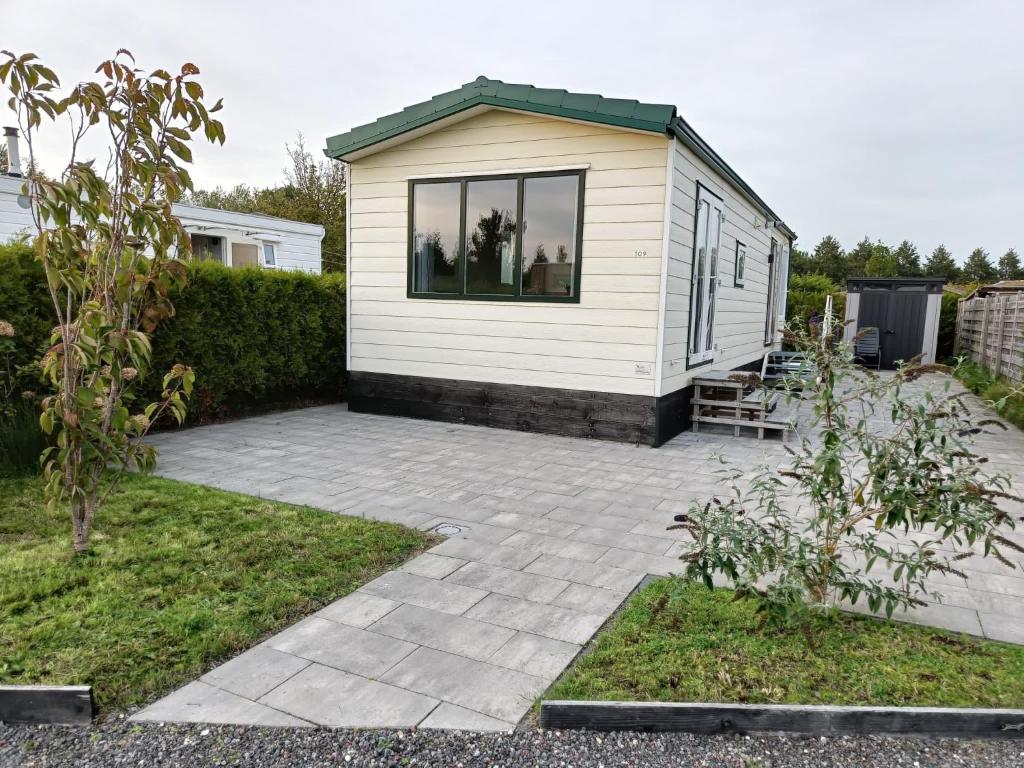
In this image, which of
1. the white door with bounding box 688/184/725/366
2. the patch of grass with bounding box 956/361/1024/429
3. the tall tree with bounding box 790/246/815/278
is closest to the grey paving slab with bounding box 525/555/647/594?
the white door with bounding box 688/184/725/366

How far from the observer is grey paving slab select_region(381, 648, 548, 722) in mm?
2201

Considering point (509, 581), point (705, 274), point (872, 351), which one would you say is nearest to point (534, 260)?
point (705, 274)

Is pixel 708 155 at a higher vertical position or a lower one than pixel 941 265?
lower

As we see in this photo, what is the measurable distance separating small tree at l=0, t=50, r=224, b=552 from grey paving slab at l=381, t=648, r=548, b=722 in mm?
1780

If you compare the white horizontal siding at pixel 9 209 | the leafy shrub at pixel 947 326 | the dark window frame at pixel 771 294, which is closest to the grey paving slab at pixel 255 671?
the white horizontal siding at pixel 9 209

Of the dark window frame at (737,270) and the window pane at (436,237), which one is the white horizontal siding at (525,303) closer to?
the window pane at (436,237)

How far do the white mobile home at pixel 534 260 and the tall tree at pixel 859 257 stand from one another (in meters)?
40.6

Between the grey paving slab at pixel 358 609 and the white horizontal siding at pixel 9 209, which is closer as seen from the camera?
the grey paving slab at pixel 358 609

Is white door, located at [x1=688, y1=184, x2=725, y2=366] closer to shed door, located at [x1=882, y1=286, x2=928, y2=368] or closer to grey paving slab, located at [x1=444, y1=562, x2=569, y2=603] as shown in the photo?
grey paving slab, located at [x1=444, y1=562, x2=569, y2=603]

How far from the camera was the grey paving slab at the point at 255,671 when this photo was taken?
7.48ft

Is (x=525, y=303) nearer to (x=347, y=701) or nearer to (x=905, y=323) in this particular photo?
(x=347, y=701)

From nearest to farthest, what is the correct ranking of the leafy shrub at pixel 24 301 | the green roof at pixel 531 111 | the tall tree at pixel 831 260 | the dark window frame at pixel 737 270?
1. the leafy shrub at pixel 24 301
2. the green roof at pixel 531 111
3. the dark window frame at pixel 737 270
4. the tall tree at pixel 831 260

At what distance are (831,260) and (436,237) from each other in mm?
44054

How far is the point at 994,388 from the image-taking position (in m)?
9.05
